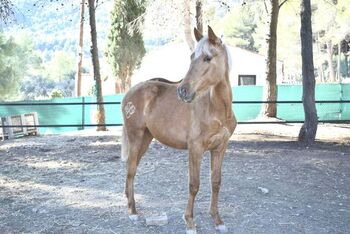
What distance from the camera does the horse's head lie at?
3270mm

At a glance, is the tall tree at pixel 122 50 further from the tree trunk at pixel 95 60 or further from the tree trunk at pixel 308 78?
the tree trunk at pixel 308 78

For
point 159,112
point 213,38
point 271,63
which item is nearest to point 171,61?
point 271,63

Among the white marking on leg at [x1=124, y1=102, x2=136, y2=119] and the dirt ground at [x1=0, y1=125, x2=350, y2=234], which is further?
the white marking on leg at [x1=124, y1=102, x2=136, y2=119]

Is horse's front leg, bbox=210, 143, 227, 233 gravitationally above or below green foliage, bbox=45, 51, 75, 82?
below

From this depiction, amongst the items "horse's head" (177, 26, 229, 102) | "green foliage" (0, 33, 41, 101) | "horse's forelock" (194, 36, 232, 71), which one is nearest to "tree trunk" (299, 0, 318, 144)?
"horse's head" (177, 26, 229, 102)

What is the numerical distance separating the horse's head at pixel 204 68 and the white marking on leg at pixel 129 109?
1.13 meters

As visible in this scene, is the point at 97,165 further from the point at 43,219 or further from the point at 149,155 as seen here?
the point at 43,219

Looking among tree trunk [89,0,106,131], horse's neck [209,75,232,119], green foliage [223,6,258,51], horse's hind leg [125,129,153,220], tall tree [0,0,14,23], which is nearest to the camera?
horse's neck [209,75,232,119]

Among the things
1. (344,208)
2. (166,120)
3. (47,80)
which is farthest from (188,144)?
(47,80)

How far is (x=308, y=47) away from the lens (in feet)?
27.8

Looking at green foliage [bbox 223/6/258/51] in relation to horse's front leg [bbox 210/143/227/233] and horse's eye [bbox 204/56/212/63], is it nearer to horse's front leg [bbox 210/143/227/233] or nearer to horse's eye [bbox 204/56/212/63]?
horse's front leg [bbox 210/143/227/233]

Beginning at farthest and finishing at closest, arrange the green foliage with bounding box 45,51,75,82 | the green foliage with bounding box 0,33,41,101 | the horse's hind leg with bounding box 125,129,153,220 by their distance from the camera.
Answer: the green foliage with bounding box 45,51,75,82 → the green foliage with bounding box 0,33,41,101 → the horse's hind leg with bounding box 125,129,153,220

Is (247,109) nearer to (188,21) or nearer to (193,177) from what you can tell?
(188,21)

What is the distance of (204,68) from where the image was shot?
3.35 m
